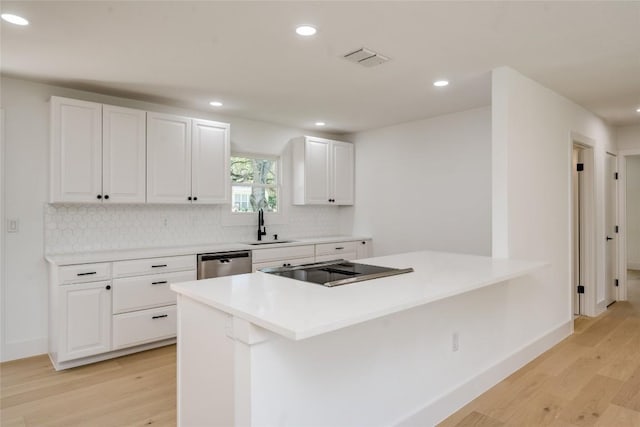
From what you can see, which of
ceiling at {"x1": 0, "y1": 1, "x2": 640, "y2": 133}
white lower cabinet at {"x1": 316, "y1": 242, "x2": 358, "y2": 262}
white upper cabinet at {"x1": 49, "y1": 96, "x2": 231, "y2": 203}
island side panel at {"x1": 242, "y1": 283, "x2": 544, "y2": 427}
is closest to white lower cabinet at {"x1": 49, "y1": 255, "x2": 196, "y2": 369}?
white upper cabinet at {"x1": 49, "y1": 96, "x2": 231, "y2": 203}

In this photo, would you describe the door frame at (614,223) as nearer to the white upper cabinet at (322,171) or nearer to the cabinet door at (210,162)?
the white upper cabinet at (322,171)

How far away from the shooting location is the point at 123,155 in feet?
11.6

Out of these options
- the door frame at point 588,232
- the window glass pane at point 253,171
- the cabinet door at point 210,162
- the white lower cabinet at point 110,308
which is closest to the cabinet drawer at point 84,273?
the white lower cabinet at point 110,308

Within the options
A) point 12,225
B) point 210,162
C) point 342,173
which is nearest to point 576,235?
point 342,173

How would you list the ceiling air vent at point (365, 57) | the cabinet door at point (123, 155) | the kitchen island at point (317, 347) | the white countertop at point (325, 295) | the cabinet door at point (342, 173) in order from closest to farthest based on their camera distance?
the white countertop at point (325, 295) < the kitchen island at point (317, 347) < the ceiling air vent at point (365, 57) < the cabinet door at point (123, 155) < the cabinet door at point (342, 173)

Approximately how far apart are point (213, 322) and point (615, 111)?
4.91 m

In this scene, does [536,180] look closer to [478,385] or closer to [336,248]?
[478,385]

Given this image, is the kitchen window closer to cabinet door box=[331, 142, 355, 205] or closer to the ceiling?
cabinet door box=[331, 142, 355, 205]

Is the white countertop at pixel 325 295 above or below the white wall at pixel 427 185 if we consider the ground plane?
below

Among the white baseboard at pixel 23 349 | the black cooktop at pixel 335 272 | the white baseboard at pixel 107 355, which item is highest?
the black cooktop at pixel 335 272

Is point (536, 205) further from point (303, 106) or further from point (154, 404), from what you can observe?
point (154, 404)

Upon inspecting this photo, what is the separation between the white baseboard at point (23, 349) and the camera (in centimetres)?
326

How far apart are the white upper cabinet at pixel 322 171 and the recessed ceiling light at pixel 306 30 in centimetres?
266

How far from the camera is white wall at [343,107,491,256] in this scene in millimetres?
4324
